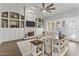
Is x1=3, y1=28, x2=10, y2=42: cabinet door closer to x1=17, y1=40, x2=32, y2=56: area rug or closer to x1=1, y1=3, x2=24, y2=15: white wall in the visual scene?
x1=17, y1=40, x2=32, y2=56: area rug

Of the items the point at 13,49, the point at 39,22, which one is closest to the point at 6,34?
the point at 13,49

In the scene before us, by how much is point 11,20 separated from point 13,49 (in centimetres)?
49

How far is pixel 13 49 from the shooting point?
1.80m

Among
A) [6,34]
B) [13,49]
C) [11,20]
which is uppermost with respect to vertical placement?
[11,20]

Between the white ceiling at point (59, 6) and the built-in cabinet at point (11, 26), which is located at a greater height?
the white ceiling at point (59, 6)

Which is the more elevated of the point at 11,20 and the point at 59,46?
the point at 11,20

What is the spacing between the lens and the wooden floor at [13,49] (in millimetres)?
1788

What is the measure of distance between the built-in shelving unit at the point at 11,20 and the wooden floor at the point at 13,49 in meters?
0.29

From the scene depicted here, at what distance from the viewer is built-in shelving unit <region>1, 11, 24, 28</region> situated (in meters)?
1.78

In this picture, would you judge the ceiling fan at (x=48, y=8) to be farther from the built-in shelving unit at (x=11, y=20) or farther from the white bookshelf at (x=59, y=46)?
the white bookshelf at (x=59, y=46)

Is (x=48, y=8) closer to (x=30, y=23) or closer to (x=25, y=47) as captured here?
(x=30, y=23)

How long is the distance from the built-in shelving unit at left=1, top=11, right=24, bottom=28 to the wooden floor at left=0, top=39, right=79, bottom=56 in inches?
11.4

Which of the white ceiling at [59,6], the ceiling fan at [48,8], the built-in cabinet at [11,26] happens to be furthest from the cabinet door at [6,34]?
the ceiling fan at [48,8]

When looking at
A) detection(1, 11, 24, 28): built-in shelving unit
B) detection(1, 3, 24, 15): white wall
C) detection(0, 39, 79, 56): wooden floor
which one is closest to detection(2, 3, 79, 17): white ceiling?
detection(1, 3, 24, 15): white wall
